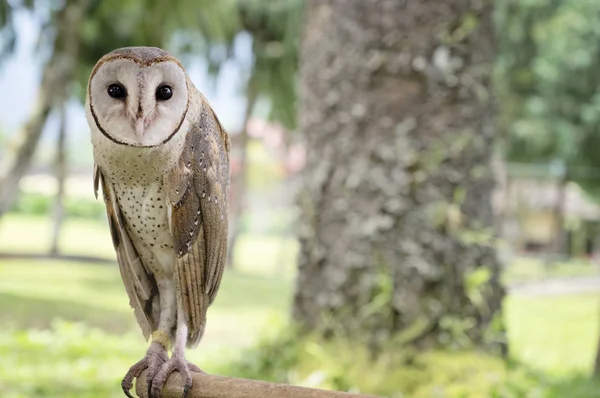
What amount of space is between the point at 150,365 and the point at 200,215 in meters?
0.14

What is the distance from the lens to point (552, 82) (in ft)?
15.8

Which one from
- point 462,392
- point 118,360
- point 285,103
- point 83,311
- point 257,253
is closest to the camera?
point 462,392

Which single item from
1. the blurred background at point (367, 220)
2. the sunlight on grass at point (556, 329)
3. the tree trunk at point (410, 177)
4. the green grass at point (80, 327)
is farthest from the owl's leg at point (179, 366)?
the sunlight on grass at point (556, 329)

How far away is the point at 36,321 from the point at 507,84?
397 cm

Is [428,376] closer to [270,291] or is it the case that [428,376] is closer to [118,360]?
[118,360]

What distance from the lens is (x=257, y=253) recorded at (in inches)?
248

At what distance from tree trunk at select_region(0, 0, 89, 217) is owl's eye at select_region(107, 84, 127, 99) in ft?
5.20

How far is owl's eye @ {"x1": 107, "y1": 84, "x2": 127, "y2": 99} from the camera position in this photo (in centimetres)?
50

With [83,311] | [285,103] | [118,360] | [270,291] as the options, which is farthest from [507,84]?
[118,360]

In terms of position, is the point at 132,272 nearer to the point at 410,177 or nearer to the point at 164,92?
the point at 164,92

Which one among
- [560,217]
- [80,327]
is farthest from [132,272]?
[560,217]

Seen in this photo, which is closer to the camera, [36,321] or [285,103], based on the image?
[36,321]

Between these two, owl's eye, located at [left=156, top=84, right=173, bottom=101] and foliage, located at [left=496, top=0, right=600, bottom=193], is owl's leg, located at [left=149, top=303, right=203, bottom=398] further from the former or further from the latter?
foliage, located at [left=496, top=0, right=600, bottom=193]

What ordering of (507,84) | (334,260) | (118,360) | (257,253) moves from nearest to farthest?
(334,260)
(118,360)
(507,84)
(257,253)
